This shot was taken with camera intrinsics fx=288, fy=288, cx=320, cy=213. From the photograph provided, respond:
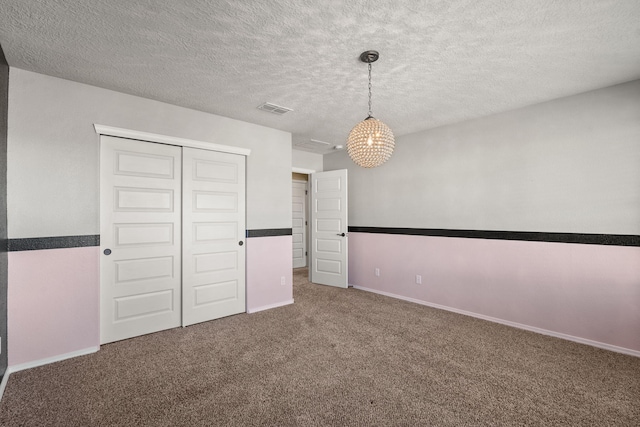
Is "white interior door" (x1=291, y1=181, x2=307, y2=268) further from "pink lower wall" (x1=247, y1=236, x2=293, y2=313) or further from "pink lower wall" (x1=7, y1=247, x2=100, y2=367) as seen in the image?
"pink lower wall" (x1=7, y1=247, x2=100, y2=367)

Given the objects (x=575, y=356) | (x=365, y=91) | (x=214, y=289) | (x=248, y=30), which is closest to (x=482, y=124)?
(x=365, y=91)

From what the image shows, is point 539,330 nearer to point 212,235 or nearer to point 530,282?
point 530,282

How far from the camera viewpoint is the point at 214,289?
143 inches

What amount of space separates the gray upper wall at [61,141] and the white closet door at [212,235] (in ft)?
1.68

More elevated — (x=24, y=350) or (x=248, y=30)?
(x=248, y=30)

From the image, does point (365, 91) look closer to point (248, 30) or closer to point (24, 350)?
point (248, 30)

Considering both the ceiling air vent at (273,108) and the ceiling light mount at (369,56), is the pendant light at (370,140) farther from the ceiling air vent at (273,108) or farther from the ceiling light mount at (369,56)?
the ceiling air vent at (273,108)

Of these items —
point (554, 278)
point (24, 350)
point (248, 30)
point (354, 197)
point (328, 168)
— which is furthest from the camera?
point (328, 168)

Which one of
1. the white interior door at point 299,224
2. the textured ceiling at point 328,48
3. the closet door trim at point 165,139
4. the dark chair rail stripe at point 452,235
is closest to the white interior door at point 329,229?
the dark chair rail stripe at point 452,235

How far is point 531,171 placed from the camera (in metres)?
3.36

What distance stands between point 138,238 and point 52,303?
87 centimetres

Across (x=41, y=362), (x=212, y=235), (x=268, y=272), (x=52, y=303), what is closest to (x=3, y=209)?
(x=52, y=303)

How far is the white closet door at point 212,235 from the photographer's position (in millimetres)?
3455

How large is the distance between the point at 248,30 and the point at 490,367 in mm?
3291
